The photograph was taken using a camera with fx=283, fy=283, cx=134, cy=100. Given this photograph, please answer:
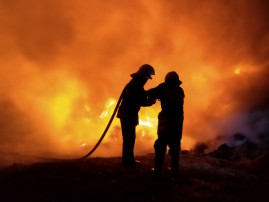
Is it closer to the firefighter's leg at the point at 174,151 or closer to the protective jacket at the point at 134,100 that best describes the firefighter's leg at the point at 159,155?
the firefighter's leg at the point at 174,151

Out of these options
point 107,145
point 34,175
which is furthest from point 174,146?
point 107,145

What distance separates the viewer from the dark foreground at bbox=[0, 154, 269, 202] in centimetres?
541

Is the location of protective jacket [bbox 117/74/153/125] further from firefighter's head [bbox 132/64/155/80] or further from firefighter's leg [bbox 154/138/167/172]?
firefighter's leg [bbox 154/138/167/172]

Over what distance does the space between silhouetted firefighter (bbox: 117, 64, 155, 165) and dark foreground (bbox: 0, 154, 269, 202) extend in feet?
1.57

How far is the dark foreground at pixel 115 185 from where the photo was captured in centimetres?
541

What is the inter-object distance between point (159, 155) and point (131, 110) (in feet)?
5.55

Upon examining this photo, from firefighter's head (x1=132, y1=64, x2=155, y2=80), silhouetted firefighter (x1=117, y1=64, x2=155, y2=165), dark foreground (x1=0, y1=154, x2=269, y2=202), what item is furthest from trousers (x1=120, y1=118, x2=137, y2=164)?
firefighter's head (x1=132, y1=64, x2=155, y2=80)

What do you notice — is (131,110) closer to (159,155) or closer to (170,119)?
(170,119)

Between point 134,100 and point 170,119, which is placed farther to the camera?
point 134,100

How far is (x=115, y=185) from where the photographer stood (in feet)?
19.8

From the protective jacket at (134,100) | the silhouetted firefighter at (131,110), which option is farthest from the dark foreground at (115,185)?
the protective jacket at (134,100)

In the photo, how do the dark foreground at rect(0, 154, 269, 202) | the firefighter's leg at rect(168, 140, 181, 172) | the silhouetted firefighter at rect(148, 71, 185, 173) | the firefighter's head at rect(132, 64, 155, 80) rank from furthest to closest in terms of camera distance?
the firefighter's head at rect(132, 64, 155, 80) < the firefighter's leg at rect(168, 140, 181, 172) < the silhouetted firefighter at rect(148, 71, 185, 173) < the dark foreground at rect(0, 154, 269, 202)

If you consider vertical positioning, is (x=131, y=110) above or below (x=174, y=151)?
above

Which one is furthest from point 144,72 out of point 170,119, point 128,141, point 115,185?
point 115,185
